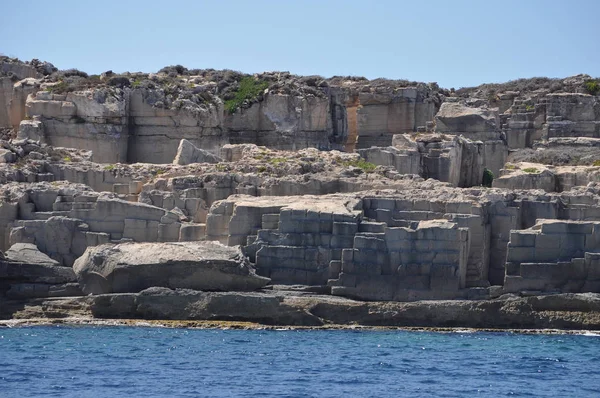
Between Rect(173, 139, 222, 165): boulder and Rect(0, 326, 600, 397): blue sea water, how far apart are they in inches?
421

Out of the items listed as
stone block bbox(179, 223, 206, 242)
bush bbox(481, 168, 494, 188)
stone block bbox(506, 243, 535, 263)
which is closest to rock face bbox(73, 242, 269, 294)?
stone block bbox(179, 223, 206, 242)

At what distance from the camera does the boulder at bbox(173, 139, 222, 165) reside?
177 feet

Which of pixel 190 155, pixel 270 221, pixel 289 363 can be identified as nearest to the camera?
pixel 289 363

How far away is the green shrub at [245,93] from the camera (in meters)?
61.5

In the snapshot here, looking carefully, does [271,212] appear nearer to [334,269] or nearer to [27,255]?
[334,269]

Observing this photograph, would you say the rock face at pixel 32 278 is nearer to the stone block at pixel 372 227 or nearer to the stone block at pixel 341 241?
the stone block at pixel 341 241

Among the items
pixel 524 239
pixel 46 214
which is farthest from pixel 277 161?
pixel 524 239

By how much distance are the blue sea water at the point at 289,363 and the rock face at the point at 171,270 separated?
61.9 inches

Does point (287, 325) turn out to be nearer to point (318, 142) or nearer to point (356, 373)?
point (356, 373)

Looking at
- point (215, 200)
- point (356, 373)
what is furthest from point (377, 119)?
point (356, 373)

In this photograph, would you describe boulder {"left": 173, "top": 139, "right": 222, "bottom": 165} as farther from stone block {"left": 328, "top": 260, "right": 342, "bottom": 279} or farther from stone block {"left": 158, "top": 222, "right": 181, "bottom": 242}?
stone block {"left": 328, "top": 260, "right": 342, "bottom": 279}

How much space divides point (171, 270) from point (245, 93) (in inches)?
693

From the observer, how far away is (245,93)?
62.0 m

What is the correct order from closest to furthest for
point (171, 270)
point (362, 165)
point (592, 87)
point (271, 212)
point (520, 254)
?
point (520, 254) → point (171, 270) → point (271, 212) → point (362, 165) → point (592, 87)
